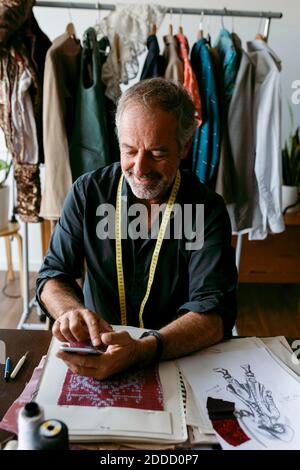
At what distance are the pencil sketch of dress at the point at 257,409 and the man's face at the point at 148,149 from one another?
54 centimetres

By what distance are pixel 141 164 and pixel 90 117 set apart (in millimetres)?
787

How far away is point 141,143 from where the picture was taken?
1.16 meters

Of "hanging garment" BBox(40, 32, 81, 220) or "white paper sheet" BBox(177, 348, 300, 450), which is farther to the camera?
"hanging garment" BBox(40, 32, 81, 220)

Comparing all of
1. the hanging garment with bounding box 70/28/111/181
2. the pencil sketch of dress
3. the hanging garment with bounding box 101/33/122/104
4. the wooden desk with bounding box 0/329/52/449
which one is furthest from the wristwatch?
the hanging garment with bounding box 101/33/122/104

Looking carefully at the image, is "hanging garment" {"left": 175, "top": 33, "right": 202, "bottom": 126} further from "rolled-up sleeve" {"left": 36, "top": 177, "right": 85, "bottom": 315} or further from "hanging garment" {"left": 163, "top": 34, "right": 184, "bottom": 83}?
"rolled-up sleeve" {"left": 36, "top": 177, "right": 85, "bottom": 315}

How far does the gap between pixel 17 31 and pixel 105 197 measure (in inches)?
40.0

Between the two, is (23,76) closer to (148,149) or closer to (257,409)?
(148,149)

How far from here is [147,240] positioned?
4.12 feet

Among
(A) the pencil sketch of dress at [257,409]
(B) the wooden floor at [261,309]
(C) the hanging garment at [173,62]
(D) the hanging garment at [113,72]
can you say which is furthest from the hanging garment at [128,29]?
(B) the wooden floor at [261,309]

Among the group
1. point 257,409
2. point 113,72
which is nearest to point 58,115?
point 113,72

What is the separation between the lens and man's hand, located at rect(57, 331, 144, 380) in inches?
33.4

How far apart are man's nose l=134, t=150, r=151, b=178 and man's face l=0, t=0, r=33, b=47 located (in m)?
1.01

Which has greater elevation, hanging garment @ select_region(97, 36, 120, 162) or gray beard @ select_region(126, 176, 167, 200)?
hanging garment @ select_region(97, 36, 120, 162)

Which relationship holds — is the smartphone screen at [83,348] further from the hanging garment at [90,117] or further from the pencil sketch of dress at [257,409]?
the hanging garment at [90,117]
